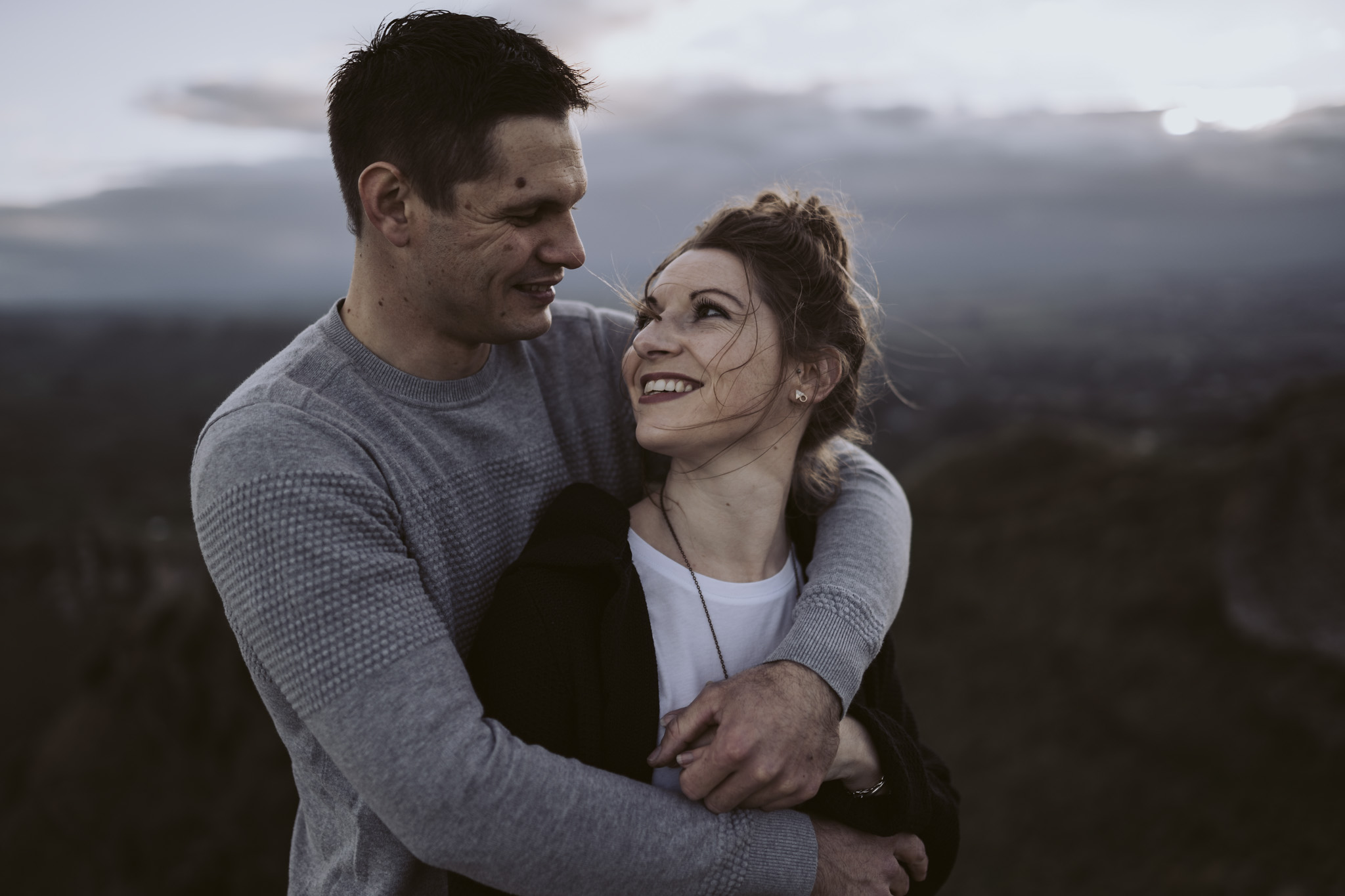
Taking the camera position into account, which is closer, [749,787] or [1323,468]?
[749,787]

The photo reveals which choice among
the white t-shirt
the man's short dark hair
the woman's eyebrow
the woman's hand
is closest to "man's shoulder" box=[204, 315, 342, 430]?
the man's short dark hair

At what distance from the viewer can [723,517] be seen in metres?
2.69

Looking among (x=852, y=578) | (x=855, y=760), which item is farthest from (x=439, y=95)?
(x=855, y=760)

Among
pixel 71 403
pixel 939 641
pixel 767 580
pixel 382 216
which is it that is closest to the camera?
pixel 382 216

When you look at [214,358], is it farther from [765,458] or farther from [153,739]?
[765,458]

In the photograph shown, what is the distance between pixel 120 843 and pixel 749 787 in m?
9.93

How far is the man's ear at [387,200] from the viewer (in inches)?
96.7

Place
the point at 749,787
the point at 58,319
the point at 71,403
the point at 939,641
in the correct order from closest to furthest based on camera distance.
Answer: the point at 749,787, the point at 939,641, the point at 71,403, the point at 58,319

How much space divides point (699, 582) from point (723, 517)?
10.0 inches

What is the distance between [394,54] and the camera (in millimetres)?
2500

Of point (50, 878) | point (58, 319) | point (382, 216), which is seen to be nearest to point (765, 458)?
point (382, 216)

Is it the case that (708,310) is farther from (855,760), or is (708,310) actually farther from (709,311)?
(855,760)

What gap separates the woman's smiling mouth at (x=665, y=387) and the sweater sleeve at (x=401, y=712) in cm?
99

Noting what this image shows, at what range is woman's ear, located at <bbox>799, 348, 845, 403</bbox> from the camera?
2799 millimetres
